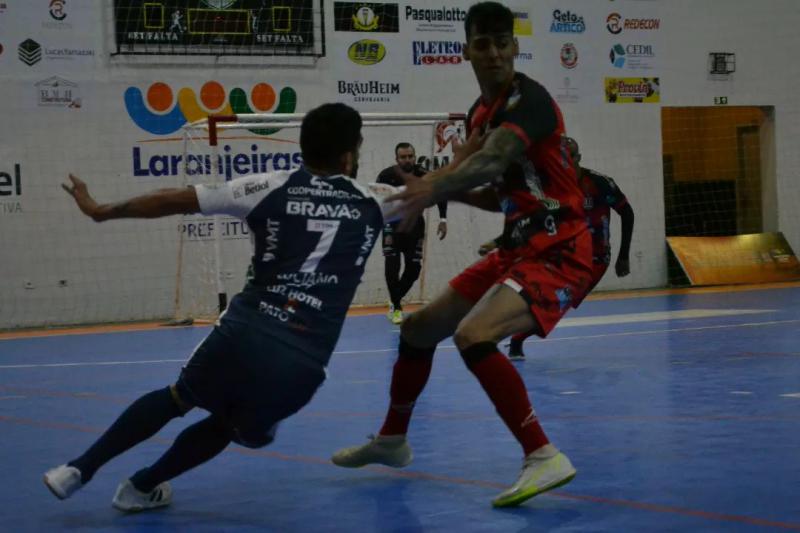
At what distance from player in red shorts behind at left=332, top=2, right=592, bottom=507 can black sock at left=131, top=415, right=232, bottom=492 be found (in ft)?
3.04

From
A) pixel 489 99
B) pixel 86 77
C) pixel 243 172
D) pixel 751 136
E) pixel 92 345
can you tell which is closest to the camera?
pixel 489 99

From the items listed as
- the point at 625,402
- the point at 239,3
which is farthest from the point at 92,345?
the point at 625,402

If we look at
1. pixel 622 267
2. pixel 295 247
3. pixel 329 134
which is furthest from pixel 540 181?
pixel 622 267

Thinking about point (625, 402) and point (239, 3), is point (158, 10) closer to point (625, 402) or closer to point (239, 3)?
point (239, 3)

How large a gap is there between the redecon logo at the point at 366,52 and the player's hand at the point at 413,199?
1379cm

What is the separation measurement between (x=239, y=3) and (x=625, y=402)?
11083mm

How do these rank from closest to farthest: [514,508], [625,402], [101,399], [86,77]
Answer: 1. [514,508]
2. [625,402]
3. [101,399]
4. [86,77]

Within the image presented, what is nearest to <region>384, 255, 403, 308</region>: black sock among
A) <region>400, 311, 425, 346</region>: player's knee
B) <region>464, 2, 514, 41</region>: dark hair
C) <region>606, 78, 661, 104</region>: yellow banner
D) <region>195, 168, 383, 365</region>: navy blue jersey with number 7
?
<region>606, 78, 661, 104</region>: yellow banner

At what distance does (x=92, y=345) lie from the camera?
13.0 meters

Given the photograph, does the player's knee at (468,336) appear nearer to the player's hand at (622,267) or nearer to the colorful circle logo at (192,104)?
the player's hand at (622,267)

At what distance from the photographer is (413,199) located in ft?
14.5

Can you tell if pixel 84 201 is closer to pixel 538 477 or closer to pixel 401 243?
pixel 538 477

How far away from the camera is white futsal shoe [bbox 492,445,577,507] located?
4.56 metres

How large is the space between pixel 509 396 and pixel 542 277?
20.7 inches
